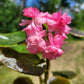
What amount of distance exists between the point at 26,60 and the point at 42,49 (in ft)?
0.44

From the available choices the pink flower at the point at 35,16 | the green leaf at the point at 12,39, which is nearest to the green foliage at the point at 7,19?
the green leaf at the point at 12,39

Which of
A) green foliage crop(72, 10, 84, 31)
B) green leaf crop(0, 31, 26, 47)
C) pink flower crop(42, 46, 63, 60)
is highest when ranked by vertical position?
pink flower crop(42, 46, 63, 60)

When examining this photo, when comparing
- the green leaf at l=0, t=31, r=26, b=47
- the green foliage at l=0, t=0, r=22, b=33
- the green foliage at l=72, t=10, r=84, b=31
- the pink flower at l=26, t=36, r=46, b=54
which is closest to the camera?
the pink flower at l=26, t=36, r=46, b=54

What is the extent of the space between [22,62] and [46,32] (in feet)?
0.45

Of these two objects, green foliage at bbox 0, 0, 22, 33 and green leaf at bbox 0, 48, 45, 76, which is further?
green foliage at bbox 0, 0, 22, 33

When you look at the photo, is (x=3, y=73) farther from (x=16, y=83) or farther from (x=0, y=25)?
(x=0, y=25)

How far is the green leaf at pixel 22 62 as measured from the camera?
41 cm

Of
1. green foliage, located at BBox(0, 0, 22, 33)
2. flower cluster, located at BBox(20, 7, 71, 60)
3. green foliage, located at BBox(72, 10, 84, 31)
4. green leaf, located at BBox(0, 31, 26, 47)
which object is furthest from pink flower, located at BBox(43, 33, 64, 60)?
green foliage, located at BBox(72, 10, 84, 31)

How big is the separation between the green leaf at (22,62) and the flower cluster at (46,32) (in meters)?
0.08

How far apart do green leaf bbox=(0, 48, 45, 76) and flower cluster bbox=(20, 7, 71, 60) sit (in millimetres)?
78

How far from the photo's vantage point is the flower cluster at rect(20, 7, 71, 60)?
360 millimetres

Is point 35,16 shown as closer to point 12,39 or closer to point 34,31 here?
point 34,31

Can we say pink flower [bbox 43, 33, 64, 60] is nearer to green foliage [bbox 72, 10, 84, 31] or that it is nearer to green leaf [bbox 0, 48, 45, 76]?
green leaf [bbox 0, 48, 45, 76]

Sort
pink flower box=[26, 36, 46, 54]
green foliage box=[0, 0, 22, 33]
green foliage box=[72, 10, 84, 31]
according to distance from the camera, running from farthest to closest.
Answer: green foliage box=[72, 10, 84, 31] → green foliage box=[0, 0, 22, 33] → pink flower box=[26, 36, 46, 54]
